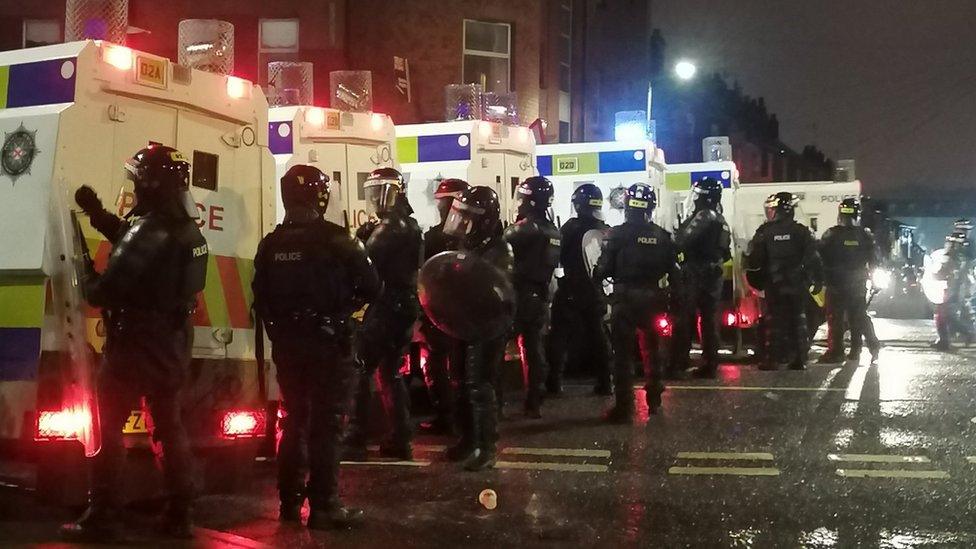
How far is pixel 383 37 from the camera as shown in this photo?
18.3m

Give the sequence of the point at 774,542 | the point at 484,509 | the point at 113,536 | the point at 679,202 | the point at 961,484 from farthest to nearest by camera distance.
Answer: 1. the point at 679,202
2. the point at 961,484
3. the point at 484,509
4. the point at 774,542
5. the point at 113,536

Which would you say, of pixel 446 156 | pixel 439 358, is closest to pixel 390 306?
pixel 439 358

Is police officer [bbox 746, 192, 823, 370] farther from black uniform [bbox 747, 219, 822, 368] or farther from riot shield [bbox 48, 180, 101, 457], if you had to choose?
riot shield [bbox 48, 180, 101, 457]

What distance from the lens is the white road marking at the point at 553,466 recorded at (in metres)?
6.87

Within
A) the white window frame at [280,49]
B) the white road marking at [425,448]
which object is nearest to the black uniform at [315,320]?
the white road marking at [425,448]

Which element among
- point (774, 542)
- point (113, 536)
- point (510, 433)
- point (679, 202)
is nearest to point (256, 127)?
point (113, 536)

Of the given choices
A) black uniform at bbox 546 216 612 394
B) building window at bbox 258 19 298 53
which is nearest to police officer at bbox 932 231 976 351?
black uniform at bbox 546 216 612 394

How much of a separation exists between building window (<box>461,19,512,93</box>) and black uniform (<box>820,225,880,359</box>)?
26.1ft

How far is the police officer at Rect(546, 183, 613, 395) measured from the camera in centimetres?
984

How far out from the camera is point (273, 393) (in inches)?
250

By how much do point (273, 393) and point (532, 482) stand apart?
1740mm

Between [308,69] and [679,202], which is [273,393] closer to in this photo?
[308,69]

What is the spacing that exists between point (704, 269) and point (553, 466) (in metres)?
4.97

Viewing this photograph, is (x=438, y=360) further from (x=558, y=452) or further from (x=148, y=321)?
(x=148, y=321)
